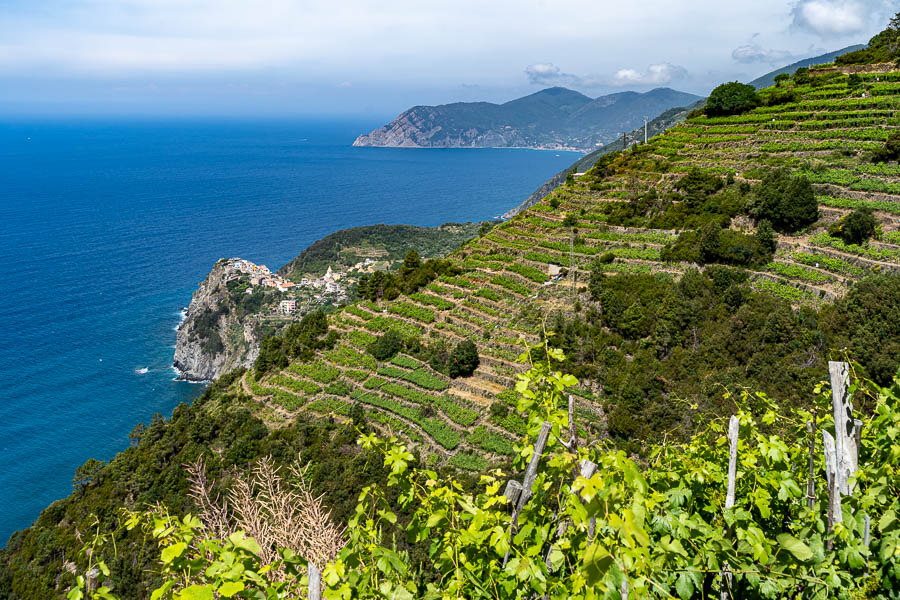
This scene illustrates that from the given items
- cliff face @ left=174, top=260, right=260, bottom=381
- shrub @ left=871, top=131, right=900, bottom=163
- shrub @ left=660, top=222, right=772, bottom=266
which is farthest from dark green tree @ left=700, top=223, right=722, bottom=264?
cliff face @ left=174, top=260, right=260, bottom=381

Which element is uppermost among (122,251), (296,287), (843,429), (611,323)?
(843,429)

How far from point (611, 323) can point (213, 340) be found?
48.3 m

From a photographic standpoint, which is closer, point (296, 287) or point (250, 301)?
point (250, 301)

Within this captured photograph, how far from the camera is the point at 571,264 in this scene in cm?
2581

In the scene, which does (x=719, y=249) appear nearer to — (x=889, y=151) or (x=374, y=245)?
(x=889, y=151)

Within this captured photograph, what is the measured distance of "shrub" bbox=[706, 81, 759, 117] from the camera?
3300 centimetres

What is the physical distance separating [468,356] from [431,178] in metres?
157

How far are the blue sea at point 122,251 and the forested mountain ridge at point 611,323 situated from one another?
63.4 ft

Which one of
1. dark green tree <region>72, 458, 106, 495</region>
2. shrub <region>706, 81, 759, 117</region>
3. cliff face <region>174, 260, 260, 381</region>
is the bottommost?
cliff face <region>174, 260, 260, 381</region>

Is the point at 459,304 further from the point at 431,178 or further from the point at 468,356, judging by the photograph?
the point at 431,178

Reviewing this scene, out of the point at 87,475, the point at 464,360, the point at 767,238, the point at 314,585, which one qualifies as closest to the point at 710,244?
the point at 767,238

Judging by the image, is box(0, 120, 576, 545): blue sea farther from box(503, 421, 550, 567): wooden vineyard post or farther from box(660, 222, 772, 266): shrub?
box(660, 222, 772, 266): shrub

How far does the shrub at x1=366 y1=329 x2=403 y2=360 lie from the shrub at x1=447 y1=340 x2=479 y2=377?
4107 mm

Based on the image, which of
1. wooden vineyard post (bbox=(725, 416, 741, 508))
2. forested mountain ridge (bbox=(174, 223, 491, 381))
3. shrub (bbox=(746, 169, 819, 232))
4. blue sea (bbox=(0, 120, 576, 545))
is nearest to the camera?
wooden vineyard post (bbox=(725, 416, 741, 508))
